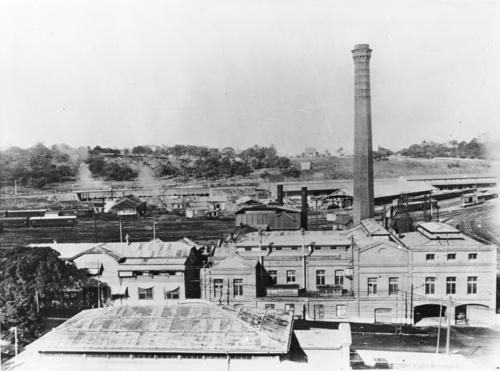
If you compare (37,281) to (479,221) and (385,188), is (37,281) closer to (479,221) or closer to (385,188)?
(479,221)

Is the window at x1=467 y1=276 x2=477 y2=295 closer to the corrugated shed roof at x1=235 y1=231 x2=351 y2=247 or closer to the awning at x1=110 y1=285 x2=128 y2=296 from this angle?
the corrugated shed roof at x1=235 y1=231 x2=351 y2=247

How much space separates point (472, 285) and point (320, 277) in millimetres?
9058

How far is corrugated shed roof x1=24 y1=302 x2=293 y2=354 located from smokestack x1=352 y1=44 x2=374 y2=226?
21858 mm

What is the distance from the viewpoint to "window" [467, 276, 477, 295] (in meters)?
29.4

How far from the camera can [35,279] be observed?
29.2 m

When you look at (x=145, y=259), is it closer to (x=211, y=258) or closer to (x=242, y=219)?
(x=211, y=258)

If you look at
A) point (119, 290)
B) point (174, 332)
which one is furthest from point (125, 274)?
point (174, 332)

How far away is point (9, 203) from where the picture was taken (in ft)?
250

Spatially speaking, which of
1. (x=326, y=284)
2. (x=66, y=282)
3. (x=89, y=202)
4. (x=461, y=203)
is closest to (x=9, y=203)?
(x=89, y=202)

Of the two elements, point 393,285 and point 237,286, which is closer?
point 393,285

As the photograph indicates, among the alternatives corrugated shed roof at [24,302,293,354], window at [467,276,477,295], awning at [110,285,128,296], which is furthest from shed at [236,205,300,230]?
corrugated shed roof at [24,302,293,354]

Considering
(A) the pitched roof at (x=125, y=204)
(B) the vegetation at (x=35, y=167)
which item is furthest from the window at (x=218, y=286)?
(B) the vegetation at (x=35, y=167)

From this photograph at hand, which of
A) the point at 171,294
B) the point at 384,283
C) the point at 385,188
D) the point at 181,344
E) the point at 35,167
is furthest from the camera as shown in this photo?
the point at 35,167

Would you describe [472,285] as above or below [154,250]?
below
